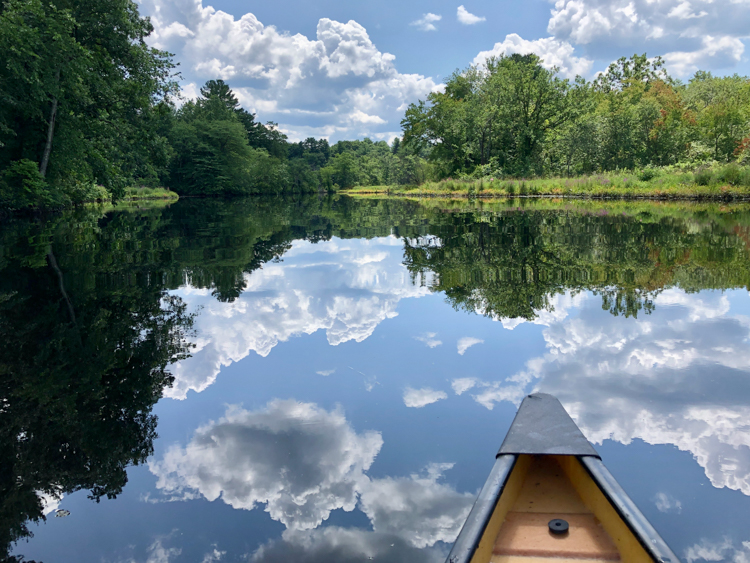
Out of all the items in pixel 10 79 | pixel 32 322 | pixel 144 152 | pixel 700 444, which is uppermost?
pixel 10 79

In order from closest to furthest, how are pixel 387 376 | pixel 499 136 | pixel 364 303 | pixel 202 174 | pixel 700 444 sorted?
pixel 700 444 < pixel 387 376 < pixel 364 303 < pixel 499 136 < pixel 202 174

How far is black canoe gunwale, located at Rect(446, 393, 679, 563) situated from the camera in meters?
1.51

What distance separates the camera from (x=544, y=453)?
82.0 inches

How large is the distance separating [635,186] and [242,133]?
149ft

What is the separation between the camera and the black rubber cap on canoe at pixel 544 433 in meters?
2.11

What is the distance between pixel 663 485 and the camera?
2.45 metres

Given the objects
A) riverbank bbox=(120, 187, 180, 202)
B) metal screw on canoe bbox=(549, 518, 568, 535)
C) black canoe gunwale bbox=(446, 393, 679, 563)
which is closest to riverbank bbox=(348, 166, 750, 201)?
black canoe gunwale bbox=(446, 393, 679, 563)

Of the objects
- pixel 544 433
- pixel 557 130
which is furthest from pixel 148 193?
pixel 544 433

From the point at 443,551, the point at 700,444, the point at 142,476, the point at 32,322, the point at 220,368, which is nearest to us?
the point at 443,551

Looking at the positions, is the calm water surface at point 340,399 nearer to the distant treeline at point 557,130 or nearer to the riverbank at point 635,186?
the riverbank at point 635,186

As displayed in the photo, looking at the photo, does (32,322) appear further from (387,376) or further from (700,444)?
(700,444)

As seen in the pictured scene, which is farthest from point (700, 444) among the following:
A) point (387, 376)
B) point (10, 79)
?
point (10, 79)

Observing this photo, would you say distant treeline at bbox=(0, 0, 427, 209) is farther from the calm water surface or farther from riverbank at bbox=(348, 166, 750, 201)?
riverbank at bbox=(348, 166, 750, 201)

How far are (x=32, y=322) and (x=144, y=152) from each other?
18581mm
